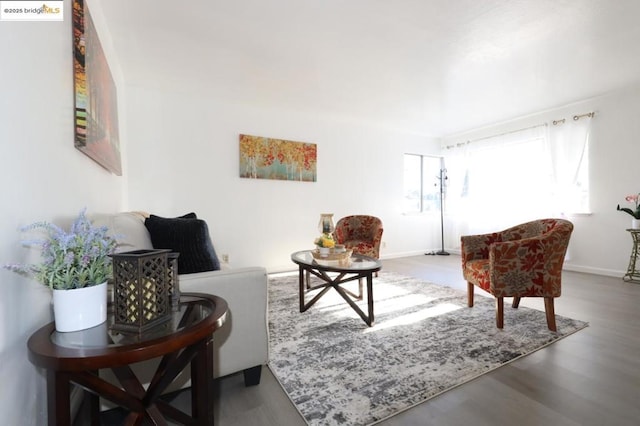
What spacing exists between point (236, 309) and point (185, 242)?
0.48 m

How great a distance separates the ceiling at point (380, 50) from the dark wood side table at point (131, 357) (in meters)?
2.19

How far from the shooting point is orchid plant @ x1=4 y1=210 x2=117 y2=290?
2.71 ft

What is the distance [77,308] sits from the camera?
33.6 inches

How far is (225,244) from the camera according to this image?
13.0ft

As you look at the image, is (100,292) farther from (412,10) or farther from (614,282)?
(614,282)

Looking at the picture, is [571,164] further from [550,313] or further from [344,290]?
[344,290]

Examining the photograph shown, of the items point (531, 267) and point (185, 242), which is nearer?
point (185, 242)

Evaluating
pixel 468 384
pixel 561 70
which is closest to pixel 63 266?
pixel 468 384

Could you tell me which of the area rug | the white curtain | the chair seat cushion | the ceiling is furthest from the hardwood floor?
the white curtain

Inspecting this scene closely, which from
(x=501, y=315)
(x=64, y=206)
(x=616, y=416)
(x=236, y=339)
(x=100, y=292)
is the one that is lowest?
(x=616, y=416)

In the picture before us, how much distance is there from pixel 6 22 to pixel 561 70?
4.38 metres

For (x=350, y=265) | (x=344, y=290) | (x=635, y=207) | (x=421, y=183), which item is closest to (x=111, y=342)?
(x=350, y=265)

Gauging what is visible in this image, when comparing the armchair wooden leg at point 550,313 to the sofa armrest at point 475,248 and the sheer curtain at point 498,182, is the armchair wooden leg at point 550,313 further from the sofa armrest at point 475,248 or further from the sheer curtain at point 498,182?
the sheer curtain at point 498,182

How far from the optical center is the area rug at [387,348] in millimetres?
1444
